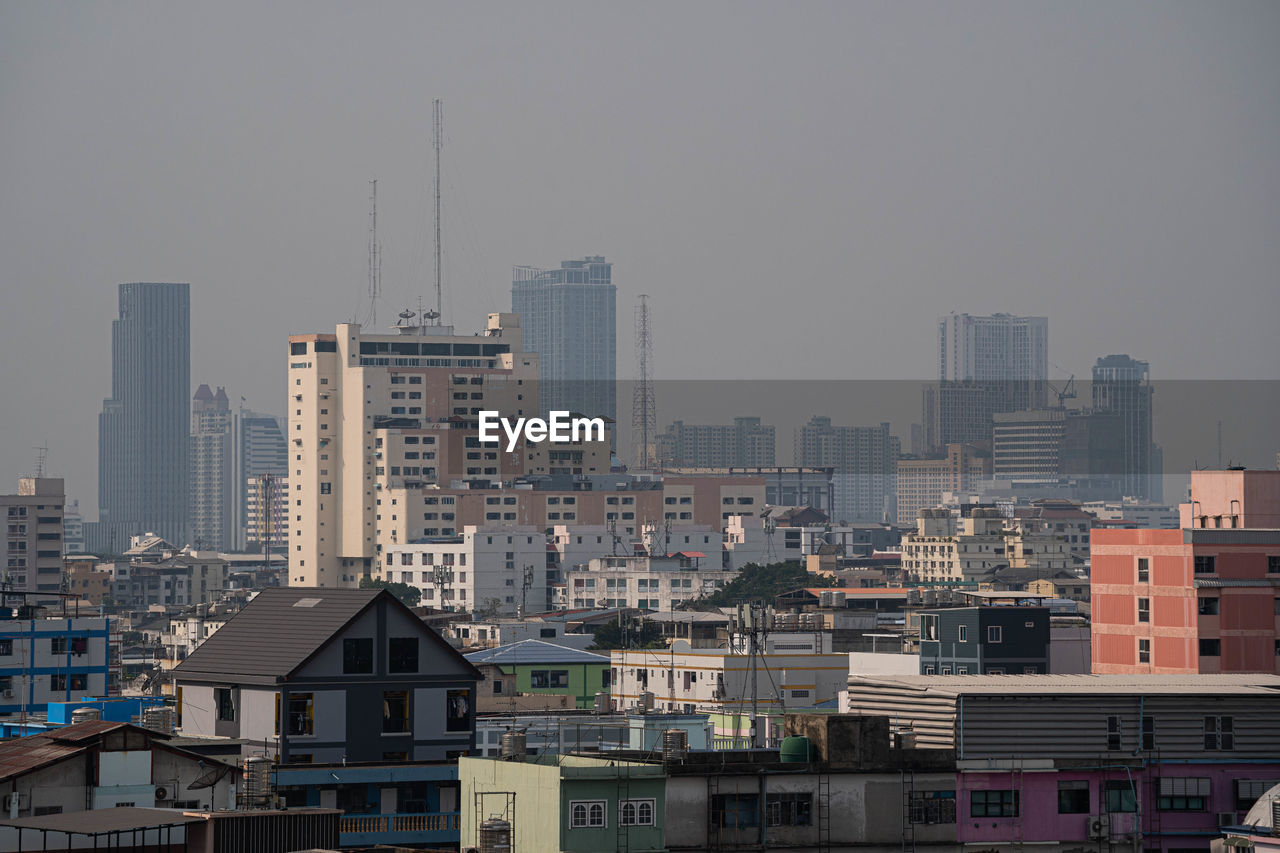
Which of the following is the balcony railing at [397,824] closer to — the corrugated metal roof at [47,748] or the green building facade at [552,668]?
the corrugated metal roof at [47,748]

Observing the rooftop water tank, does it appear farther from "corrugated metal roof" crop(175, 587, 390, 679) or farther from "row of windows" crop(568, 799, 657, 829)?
"corrugated metal roof" crop(175, 587, 390, 679)

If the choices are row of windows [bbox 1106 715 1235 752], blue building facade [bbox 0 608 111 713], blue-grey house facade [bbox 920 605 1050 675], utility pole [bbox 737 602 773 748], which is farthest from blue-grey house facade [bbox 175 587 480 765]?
blue-grey house facade [bbox 920 605 1050 675]

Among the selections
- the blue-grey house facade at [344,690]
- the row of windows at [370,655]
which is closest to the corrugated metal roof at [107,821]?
the blue-grey house facade at [344,690]

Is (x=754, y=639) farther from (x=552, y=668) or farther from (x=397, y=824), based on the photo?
(x=397, y=824)

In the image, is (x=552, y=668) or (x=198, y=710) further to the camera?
(x=552, y=668)

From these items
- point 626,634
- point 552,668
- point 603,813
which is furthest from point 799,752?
point 626,634
